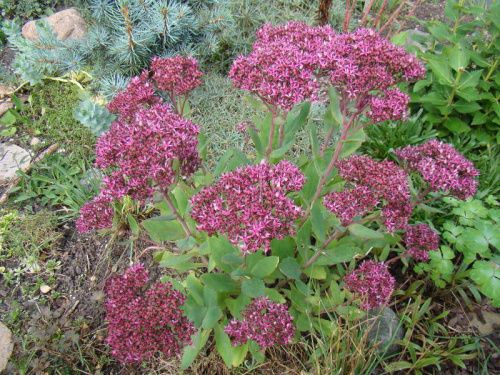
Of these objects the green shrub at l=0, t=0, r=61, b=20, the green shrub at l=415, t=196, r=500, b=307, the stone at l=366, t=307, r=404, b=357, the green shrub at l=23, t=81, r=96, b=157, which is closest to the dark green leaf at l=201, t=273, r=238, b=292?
the stone at l=366, t=307, r=404, b=357

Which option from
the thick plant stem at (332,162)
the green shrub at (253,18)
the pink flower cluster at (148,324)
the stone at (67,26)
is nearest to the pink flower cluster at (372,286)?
the thick plant stem at (332,162)

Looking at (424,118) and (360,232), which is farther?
(424,118)

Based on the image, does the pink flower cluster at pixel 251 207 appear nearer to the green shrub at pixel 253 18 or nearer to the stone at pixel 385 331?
the stone at pixel 385 331

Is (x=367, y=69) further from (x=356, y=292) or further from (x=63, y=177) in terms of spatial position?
(x=63, y=177)

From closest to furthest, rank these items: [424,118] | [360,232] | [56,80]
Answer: [360,232], [424,118], [56,80]

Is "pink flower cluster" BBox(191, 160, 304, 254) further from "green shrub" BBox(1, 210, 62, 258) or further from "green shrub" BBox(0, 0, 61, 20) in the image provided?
"green shrub" BBox(0, 0, 61, 20)

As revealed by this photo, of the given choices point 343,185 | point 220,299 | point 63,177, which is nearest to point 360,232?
point 343,185
